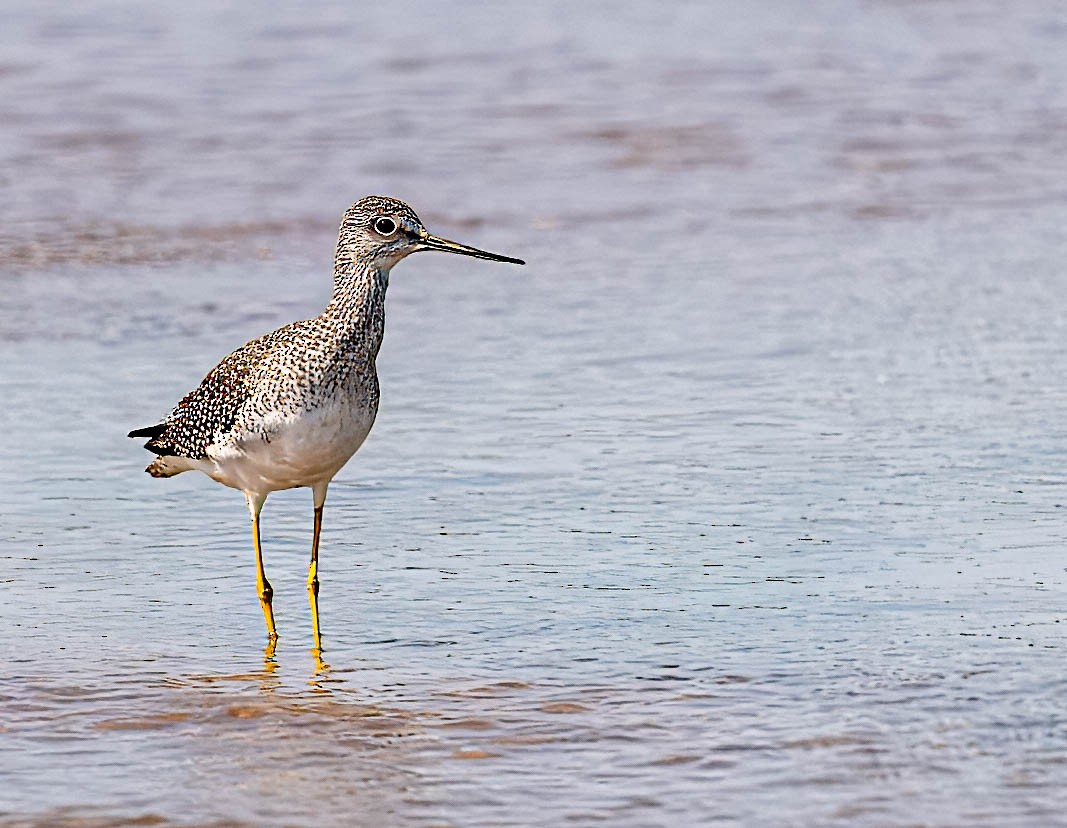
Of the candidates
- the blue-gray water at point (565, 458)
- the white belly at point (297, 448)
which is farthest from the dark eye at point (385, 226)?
the blue-gray water at point (565, 458)

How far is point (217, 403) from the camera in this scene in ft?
21.1

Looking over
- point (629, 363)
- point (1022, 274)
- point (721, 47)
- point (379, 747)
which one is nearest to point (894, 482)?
point (629, 363)

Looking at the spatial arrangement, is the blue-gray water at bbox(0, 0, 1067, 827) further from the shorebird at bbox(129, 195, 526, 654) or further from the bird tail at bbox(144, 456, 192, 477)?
the shorebird at bbox(129, 195, 526, 654)

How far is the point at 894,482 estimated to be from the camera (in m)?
7.52

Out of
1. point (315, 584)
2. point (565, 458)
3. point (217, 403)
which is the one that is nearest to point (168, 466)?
point (217, 403)

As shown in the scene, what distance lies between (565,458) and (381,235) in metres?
1.75

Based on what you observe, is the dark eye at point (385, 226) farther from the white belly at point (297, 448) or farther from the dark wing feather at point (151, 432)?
the dark wing feather at point (151, 432)

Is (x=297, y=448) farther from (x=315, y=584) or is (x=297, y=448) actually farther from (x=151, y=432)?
(x=151, y=432)

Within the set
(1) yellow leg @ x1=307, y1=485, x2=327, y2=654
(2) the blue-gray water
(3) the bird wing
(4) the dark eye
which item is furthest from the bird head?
(2) the blue-gray water

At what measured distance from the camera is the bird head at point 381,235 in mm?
6457

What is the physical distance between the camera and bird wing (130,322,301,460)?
6.35m

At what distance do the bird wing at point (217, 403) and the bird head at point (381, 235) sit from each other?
12.3 inches

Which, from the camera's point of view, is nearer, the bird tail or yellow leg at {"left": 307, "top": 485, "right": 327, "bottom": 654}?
yellow leg at {"left": 307, "top": 485, "right": 327, "bottom": 654}

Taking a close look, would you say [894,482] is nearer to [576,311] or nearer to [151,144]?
[576,311]
